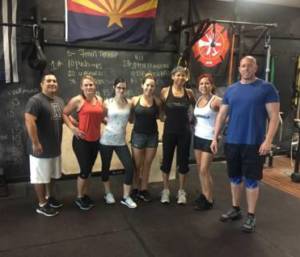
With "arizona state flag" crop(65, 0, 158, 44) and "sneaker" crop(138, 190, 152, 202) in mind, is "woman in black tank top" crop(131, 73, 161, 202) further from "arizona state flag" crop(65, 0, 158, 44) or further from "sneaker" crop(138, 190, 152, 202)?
"arizona state flag" crop(65, 0, 158, 44)

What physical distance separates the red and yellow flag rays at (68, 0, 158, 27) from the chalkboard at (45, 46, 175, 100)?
0.44 metres

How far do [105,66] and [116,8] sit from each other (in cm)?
73

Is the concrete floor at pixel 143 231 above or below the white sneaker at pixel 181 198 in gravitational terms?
below

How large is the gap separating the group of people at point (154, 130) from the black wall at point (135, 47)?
97 cm

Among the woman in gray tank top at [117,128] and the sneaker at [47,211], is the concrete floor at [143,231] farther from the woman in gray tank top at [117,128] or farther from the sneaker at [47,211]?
the woman in gray tank top at [117,128]

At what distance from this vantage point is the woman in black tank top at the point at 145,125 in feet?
10.9

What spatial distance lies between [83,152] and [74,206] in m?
0.64

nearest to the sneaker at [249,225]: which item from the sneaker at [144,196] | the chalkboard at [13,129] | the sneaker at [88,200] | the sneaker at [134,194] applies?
the sneaker at [144,196]

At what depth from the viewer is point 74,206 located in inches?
137

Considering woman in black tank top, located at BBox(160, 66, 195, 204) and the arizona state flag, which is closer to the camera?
woman in black tank top, located at BBox(160, 66, 195, 204)

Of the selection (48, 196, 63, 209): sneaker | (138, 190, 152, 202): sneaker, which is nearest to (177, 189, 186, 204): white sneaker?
(138, 190, 152, 202): sneaker

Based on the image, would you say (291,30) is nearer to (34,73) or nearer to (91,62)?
(91,62)

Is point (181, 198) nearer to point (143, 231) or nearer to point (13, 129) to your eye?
point (143, 231)

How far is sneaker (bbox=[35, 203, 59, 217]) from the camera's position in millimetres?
3244
